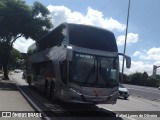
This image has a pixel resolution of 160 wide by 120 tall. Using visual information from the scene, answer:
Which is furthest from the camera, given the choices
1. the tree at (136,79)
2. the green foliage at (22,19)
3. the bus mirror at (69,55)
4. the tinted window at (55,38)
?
the tree at (136,79)

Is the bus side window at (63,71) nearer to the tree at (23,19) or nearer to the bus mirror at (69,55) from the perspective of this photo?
the bus mirror at (69,55)

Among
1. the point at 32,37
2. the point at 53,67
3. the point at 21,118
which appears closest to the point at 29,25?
the point at 32,37

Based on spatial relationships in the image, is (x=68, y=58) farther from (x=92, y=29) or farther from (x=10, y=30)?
(x=10, y=30)

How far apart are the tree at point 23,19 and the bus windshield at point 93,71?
21.9 meters

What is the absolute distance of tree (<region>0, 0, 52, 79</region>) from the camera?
36219 mm

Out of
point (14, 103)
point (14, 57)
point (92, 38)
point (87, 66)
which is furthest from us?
point (14, 57)

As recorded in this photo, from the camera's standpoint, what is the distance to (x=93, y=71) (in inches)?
614

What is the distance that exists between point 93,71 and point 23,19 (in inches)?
898

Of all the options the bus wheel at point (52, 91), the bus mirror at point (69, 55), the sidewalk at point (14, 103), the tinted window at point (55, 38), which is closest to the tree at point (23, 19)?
the tinted window at point (55, 38)

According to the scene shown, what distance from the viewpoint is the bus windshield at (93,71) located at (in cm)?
1545

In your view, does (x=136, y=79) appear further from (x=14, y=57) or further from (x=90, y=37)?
(x=90, y=37)

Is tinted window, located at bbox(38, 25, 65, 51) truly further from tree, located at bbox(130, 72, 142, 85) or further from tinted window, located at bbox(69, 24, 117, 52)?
tree, located at bbox(130, 72, 142, 85)

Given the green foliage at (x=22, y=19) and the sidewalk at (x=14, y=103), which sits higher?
the green foliage at (x=22, y=19)

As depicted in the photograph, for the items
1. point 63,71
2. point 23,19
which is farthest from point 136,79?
point 63,71
